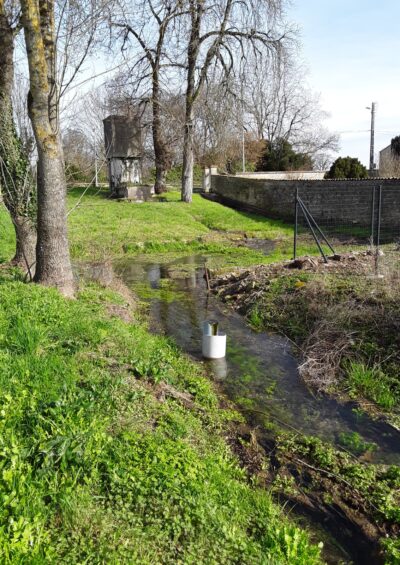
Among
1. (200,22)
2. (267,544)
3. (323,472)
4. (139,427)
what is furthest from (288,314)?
(200,22)

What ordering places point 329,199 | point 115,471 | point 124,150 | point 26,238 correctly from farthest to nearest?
1. point 124,150
2. point 329,199
3. point 26,238
4. point 115,471

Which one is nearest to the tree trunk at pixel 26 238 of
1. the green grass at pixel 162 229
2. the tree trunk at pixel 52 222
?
the tree trunk at pixel 52 222

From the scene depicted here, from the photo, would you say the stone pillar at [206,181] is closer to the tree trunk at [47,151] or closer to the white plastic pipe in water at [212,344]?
the tree trunk at [47,151]

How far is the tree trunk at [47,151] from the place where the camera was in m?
6.80

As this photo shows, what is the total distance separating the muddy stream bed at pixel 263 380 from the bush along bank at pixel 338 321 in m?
0.26

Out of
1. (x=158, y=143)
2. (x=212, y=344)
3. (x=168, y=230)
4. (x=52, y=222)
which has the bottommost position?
(x=212, y=344)

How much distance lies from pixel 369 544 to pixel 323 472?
2.68ft

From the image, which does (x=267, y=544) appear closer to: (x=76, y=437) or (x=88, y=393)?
(x=76, y=437)

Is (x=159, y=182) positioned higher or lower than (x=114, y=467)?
higher

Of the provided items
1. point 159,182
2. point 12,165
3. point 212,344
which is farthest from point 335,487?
point 159,182

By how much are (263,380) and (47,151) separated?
475 cm

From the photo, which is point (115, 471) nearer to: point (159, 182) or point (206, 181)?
point (159, 182)

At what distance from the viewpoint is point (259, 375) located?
20.9ft

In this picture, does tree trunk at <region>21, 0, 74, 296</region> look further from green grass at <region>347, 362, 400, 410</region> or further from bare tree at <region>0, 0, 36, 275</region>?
green grass at <region>347, 362, 400, 410</region>
